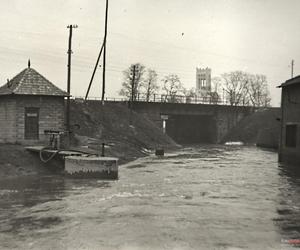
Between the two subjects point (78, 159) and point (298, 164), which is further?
point (298, 164)

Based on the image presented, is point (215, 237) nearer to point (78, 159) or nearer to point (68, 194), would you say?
point (68, 194)

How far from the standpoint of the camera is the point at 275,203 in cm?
1481

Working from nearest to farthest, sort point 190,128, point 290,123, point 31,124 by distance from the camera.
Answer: point 31,124 < point 290,123 < point 190,128

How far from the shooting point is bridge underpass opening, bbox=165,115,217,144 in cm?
7150

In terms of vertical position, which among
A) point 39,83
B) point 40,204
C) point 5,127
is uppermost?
point 39,83

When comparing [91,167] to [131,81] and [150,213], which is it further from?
[131,81]

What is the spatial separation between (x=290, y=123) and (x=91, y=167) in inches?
560

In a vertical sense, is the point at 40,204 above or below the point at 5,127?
below

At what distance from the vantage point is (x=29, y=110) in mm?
26438

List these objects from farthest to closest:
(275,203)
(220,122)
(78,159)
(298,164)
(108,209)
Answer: (220,122)
(298,164)
(78,159)
(275,203)
(108,209)

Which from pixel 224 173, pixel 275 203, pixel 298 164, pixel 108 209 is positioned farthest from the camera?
pixel 298 164

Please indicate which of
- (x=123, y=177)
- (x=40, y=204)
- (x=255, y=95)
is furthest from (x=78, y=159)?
(x=255, y=95)

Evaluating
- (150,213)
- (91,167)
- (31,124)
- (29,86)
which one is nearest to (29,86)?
(29,86)

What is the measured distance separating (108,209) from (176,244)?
13.5 ft
